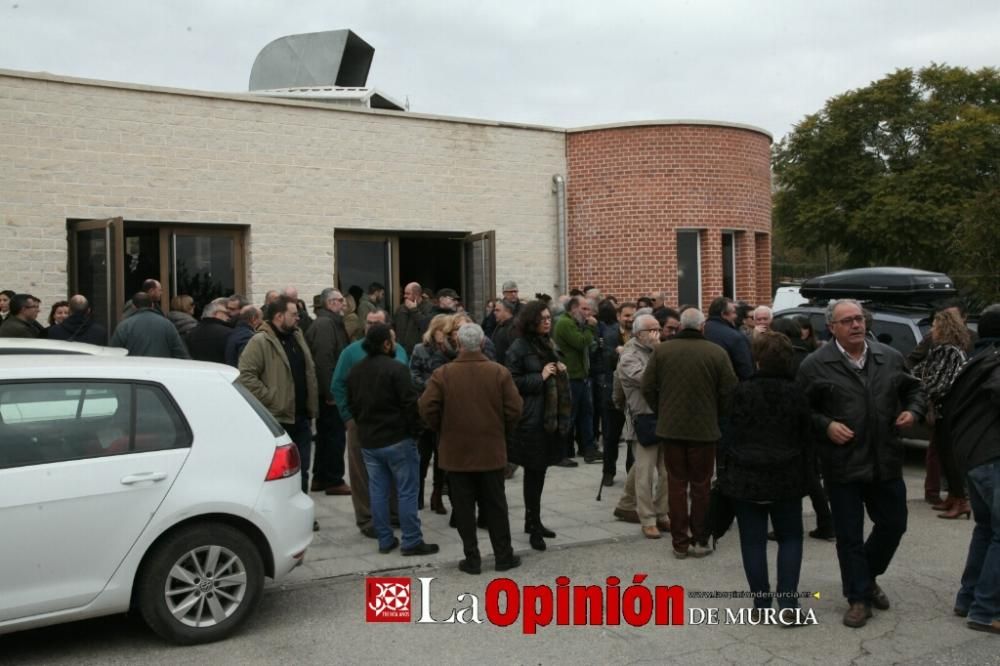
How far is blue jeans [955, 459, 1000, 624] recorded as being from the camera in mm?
5586

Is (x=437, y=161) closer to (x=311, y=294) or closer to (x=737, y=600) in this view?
(x=311, y=294)


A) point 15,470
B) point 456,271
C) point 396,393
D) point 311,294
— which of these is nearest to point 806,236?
point 456,271

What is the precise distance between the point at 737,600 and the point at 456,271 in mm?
11179

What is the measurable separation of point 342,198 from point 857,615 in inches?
434

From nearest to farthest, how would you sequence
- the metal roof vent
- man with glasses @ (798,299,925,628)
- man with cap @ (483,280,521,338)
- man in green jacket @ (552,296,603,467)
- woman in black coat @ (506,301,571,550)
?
man with glasses @ (798,299,925,628), woman in black coat @ (506,301,571,550), man in green jacket @ (552,296,603,467), man with cap @ (483,280,521,338), the metal roof vent

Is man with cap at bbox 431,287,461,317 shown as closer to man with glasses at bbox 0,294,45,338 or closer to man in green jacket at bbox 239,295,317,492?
man in green jacket at bbox 239,295,317,492

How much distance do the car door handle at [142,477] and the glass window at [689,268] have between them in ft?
43.7

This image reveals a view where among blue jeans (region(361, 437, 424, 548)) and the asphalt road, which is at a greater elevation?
blue jeans (region(361, 437, 424, 548))

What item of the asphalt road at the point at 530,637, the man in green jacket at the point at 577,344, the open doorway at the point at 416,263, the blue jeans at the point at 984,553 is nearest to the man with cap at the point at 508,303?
the man in green jacket at the point at 577,344

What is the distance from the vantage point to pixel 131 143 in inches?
523

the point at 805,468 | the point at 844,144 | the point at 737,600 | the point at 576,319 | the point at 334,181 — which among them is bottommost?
the point at 737,600

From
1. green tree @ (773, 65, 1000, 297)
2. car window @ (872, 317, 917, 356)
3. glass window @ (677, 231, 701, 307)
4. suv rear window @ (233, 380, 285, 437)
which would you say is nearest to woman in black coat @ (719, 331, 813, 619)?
suv rear window @ (233, 380, 285, 437)

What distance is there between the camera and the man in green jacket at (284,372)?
7.95m

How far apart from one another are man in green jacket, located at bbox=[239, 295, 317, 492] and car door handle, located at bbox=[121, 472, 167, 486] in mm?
2400
